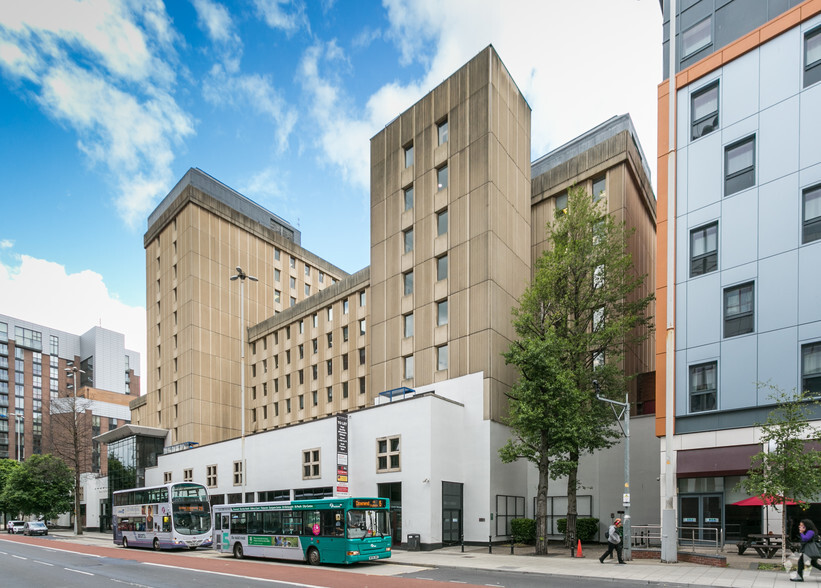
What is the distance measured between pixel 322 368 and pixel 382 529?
30594 mm

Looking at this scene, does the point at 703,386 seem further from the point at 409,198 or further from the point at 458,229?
the point at 409,198

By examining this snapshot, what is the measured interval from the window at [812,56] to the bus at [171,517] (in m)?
36.6

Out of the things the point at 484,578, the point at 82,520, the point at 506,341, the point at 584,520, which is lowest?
the point at 82,520

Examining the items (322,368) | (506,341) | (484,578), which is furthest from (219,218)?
(484,578)

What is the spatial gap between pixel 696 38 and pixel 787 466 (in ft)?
66.1

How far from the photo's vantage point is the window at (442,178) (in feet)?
127

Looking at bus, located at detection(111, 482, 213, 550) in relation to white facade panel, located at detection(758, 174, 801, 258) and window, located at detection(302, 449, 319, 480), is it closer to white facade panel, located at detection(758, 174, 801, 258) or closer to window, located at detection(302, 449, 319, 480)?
window, located at detection(302, 449, 319, 480)

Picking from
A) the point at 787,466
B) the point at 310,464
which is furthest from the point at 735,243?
the point at 310,464

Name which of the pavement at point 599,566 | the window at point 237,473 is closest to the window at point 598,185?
the pavement at point 599,566

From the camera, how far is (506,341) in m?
35.5

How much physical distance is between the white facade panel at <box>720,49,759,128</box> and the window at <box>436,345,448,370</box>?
19289 millimetres

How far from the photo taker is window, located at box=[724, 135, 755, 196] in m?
25.1

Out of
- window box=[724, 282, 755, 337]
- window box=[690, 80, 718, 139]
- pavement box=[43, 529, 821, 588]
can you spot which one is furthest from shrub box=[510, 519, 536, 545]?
window box=[690, 80, 718, 139]

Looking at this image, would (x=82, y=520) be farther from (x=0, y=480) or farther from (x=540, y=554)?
(x=540, y=554)
